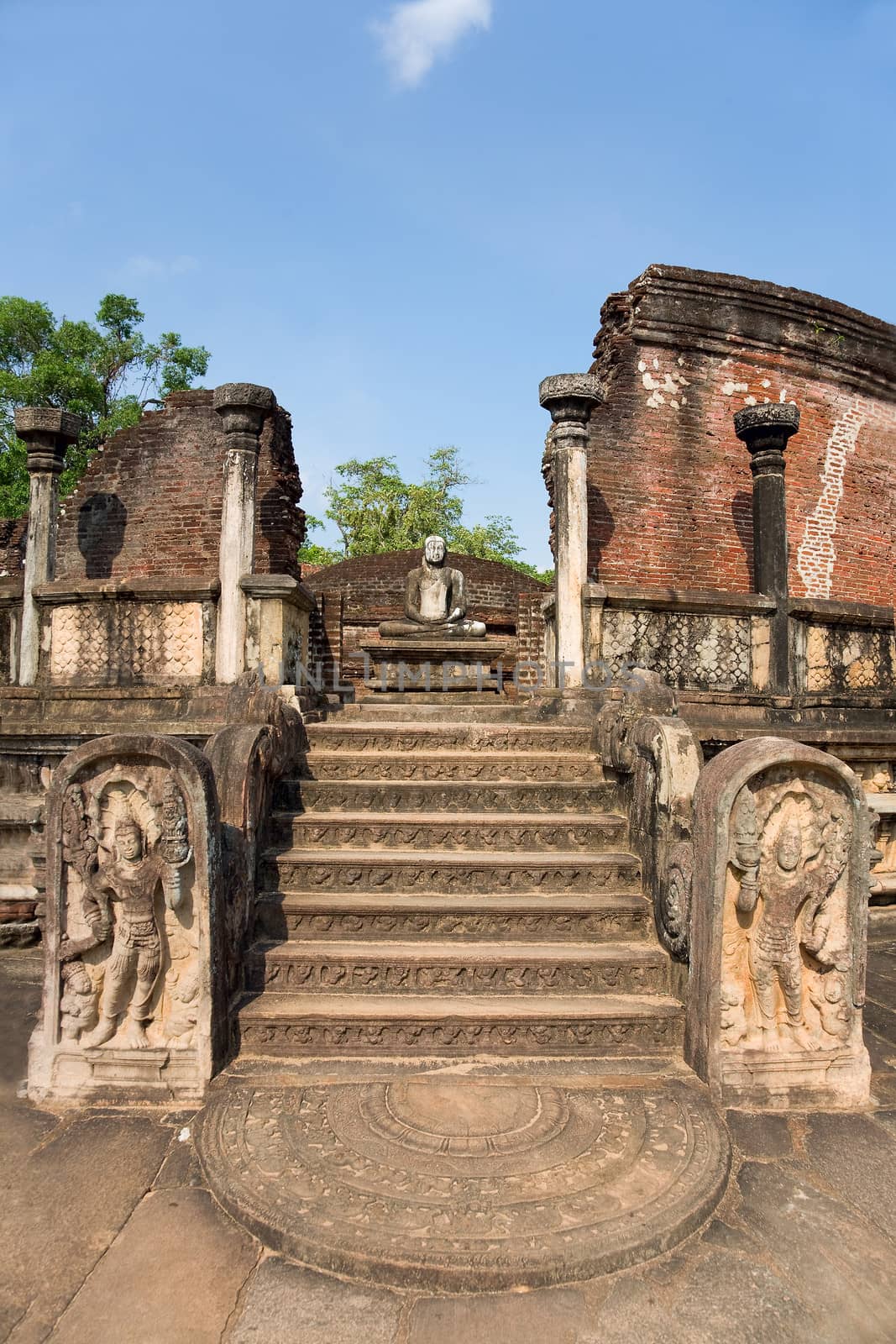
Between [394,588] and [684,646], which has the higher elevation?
[394,588]

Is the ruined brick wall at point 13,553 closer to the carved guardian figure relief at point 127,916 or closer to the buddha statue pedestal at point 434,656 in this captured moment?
the buddha statue pedestal at point 434,656

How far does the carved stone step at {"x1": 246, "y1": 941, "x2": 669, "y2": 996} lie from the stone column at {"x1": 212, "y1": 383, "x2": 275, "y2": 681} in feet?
10.8

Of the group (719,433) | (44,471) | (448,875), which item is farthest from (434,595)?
(448,875)

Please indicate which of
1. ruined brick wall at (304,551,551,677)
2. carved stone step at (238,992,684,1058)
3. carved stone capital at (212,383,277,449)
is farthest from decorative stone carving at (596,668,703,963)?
ruined brick wall at (304,551,551,677)

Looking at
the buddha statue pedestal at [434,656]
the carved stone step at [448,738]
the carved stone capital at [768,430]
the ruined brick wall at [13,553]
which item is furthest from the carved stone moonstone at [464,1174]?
the ruined brick wall at [13,553]

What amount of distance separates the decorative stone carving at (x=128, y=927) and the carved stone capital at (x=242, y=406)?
448 centimetres

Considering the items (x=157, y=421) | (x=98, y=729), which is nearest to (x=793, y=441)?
(x=157, y=421)

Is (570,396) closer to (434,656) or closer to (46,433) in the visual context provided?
(434,656)

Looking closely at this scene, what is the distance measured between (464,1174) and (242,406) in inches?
235

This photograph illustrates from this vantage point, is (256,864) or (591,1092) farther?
(256,864)

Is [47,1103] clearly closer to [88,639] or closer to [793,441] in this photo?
[88,639]

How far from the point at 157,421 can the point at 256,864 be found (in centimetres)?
828

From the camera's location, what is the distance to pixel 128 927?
113 inches

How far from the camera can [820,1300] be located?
1.94 meters
